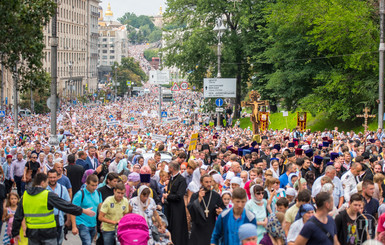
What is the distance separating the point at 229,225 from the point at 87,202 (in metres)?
2.97

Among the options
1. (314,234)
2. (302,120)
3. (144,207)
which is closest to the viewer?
(314,234)

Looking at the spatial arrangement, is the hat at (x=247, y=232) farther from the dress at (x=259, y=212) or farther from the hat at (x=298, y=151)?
the hat at (x=298, y=151)

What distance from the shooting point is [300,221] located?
8953 millimetres

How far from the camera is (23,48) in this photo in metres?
18.0

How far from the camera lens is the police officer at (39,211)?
9805mm

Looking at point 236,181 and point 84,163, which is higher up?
point 236,181

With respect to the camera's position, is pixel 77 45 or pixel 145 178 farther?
pixel 77 45

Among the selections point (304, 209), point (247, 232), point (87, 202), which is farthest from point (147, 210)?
point (247, 232)

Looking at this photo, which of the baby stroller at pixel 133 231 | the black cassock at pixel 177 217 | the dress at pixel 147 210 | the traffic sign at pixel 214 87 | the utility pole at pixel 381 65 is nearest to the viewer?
the baby stroller at pixel 133 231

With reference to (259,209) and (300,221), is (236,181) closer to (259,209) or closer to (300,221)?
(259,209)

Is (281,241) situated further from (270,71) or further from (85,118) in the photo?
(85,118)

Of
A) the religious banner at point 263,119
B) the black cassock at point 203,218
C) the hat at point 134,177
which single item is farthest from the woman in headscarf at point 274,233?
the religious banner at point 263,119

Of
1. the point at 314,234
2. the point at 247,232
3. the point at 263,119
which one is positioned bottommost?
the point at 263,119

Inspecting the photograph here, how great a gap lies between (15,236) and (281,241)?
365 centimetres
